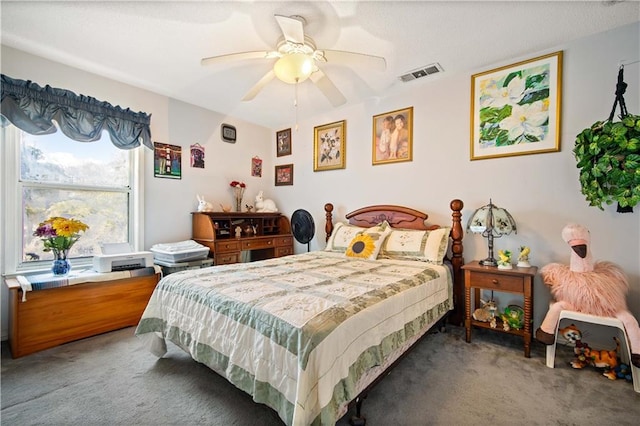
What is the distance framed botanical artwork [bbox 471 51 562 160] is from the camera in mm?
2465

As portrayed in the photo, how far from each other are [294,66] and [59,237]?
249cm

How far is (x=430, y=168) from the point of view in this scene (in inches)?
124

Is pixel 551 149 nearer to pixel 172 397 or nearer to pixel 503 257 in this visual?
pixel 503 257

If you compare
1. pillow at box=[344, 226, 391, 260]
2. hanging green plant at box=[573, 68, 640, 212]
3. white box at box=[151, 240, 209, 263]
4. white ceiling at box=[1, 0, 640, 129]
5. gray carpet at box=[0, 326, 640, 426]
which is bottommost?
gray carpet at box=[0, 326, 640, 426]

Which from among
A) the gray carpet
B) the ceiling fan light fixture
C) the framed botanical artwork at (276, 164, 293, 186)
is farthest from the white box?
the ceiling fan light fixture

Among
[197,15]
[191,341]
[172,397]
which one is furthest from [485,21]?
[172,397]

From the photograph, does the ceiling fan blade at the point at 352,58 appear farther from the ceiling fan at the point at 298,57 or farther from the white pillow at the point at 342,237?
the white pillow at the point at 342,237

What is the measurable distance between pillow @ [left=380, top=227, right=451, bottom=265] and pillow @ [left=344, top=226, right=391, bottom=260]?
94 mm

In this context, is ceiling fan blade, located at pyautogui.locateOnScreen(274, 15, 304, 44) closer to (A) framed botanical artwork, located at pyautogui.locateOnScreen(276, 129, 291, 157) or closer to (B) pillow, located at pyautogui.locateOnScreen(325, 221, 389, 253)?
(B) pillow, located at pyautogui.locateOnScreen(325, 221, 389, 253)

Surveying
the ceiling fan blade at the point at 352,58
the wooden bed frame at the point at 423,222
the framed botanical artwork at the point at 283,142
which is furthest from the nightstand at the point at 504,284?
the framed botanical artwork at the point at 283,142

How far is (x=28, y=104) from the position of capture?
96.7 inches

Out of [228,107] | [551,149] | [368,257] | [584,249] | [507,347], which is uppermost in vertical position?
[228,107]

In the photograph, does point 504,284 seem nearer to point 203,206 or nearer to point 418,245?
point 418,245

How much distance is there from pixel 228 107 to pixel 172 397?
10.9ft
